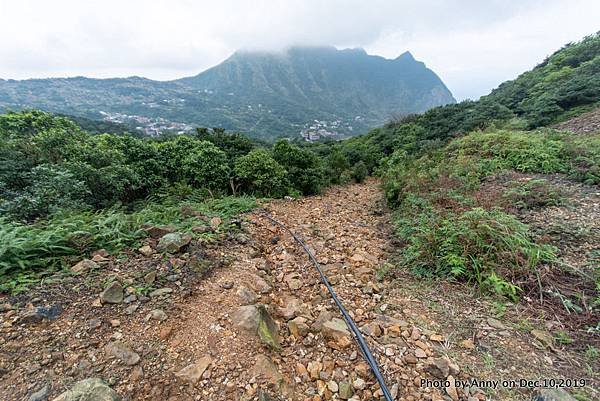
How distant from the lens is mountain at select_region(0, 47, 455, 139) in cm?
7388

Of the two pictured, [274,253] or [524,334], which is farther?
[274,253]

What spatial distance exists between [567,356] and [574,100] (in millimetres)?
15844

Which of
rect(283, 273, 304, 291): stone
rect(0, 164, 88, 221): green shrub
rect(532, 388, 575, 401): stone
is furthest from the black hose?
rect(0, 164, 88, 221): green shrub

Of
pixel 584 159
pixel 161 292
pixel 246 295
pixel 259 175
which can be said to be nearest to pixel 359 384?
pixel 246 295

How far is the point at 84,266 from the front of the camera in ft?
8.84

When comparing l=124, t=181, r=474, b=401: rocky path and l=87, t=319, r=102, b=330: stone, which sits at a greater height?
l=87, t=319, r=102, b=330: stone

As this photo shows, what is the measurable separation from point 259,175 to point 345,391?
19.7 ft

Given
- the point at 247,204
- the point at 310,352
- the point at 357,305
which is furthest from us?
the point at 247,204

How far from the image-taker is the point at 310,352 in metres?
2.24

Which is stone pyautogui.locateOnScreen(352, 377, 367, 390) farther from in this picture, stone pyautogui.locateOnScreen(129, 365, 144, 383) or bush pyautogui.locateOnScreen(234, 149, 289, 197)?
bush pyautogui.locateOnScreen(234, 149, 289, 197)

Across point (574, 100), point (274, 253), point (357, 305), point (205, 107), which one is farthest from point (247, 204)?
point (205, 107)

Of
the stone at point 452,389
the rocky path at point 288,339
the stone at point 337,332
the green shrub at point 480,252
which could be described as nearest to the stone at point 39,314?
the rocky path at point 288,339

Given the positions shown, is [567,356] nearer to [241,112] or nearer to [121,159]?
[121,159]

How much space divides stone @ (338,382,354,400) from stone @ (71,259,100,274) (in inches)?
112
